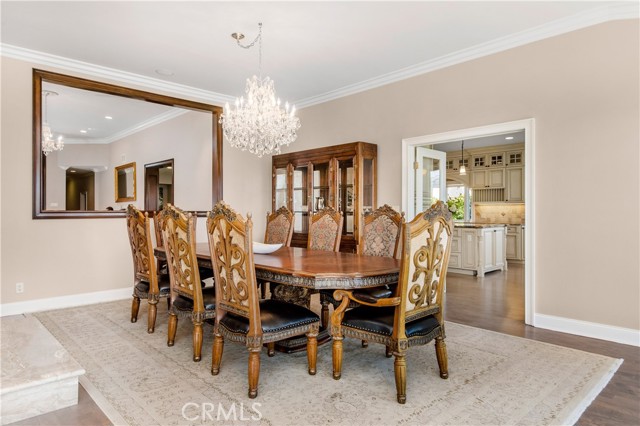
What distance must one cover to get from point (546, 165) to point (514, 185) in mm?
5805

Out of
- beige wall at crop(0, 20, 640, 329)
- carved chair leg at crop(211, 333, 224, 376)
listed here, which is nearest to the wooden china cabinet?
beige wall at crop(0, 20, 640, 329)

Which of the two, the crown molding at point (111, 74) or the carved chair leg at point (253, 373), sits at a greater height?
the crown molding at point (111, 74)

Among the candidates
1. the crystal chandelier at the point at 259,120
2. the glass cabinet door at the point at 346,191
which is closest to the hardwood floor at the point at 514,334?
the glass cabinet door at the point at 346,191

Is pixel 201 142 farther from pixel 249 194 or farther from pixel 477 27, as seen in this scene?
pixel 477 27

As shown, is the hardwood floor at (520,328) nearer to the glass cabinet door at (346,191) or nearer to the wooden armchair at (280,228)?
the glass cabinet door at (346,191)

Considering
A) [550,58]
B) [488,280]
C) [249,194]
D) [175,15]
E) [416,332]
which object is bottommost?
[488,280]

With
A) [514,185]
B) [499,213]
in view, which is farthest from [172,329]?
[499,213]

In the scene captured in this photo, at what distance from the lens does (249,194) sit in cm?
618

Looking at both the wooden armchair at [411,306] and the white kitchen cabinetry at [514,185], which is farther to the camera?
the white kitchen cabinetry at [514,185]

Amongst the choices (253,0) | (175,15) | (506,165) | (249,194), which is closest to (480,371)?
(253,0)

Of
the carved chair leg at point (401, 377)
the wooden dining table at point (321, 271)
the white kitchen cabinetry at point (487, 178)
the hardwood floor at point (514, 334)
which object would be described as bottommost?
the hardwood floor at point (514, 334)

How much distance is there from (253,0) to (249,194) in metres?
3.41

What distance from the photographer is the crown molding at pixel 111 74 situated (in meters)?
4.11

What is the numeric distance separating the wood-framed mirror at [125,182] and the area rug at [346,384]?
92.3 inches
